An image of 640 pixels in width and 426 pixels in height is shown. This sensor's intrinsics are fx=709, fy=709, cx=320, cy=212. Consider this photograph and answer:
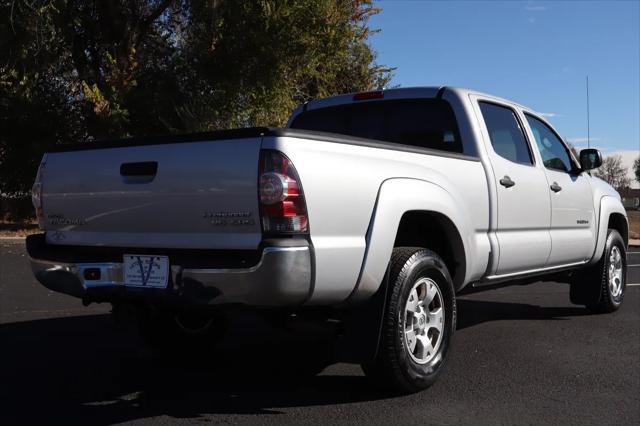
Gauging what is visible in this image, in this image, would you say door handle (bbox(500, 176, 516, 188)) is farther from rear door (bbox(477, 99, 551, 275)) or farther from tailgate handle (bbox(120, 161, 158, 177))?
tailgate handle (bbox(120, 161, 158, 177))

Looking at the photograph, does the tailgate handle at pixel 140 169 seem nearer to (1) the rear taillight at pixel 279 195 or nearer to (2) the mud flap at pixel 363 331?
(1) the rear taillight at pixel 279 195

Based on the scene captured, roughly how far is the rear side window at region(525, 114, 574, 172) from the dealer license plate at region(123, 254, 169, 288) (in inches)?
147

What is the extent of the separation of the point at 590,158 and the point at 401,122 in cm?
222

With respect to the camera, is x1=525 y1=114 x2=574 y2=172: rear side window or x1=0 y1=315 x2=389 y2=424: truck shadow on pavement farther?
x1=525 y1=114 x2=574 y2=172: rear side window

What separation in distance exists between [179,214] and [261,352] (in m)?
2.06

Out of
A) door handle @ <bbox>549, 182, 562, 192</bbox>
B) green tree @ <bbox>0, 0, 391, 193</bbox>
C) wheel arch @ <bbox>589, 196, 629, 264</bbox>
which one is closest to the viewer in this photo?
door handle @ <bbox>549, 182, 562, 192</bbox>

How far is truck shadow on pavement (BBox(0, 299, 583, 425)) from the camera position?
4090 millimetres

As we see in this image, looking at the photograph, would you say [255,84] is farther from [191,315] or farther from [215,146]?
[215,146]

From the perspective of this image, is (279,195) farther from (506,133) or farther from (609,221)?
(609,221)

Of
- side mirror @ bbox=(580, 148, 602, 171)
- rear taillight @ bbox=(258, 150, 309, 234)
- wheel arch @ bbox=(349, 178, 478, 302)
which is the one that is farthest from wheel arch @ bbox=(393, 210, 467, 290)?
side mirror @ bbox=(580, 148, 602, 171)

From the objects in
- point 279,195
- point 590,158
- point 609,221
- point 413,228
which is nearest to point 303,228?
point 279,195

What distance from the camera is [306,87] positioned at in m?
23.1

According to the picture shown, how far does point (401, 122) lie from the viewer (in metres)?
5.69

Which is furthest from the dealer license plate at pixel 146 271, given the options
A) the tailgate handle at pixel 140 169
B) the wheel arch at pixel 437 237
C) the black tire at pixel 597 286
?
the black tire at pixel 597 286
